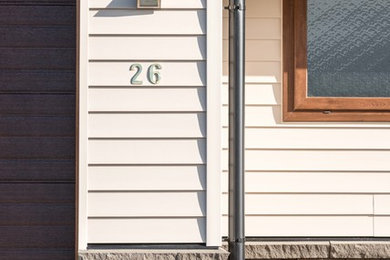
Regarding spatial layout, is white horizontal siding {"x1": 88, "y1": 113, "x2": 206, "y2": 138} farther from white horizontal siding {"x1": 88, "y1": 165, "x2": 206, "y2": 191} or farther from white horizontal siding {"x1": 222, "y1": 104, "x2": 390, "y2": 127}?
white horizontal siding {"x1": 222, "y1": 104, "x2": 390, "y2": 127}

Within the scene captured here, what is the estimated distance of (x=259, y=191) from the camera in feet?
19.0

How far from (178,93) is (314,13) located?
122 centimetres

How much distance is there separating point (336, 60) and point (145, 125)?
1.48 m

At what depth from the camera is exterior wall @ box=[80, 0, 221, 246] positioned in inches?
206

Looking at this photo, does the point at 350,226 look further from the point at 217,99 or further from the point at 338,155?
the point at 217,99

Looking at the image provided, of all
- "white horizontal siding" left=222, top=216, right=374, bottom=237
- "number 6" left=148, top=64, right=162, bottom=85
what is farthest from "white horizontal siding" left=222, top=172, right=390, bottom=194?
"number 6" left=148, top=64, right=162, bottom=85

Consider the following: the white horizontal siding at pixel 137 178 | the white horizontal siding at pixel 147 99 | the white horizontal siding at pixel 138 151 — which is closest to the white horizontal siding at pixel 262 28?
the white horizontal siding at pixel 147 99

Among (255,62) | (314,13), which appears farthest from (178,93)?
(314,13)

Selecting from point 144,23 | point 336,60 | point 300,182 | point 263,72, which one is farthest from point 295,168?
point 144,23

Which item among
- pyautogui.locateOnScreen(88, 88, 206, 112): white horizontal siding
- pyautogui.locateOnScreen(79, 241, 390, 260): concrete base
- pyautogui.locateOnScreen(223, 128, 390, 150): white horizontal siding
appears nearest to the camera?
pyautogui.locateOnScreen(88, 88, 206, 112): white horizontal siding

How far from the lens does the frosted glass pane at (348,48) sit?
5.82 m

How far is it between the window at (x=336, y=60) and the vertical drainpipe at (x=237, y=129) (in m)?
0.53

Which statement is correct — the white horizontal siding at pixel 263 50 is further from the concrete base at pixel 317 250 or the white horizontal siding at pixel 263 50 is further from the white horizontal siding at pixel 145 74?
the concrete base at pixel 317 250

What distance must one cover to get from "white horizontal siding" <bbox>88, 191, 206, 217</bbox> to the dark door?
780 mm
